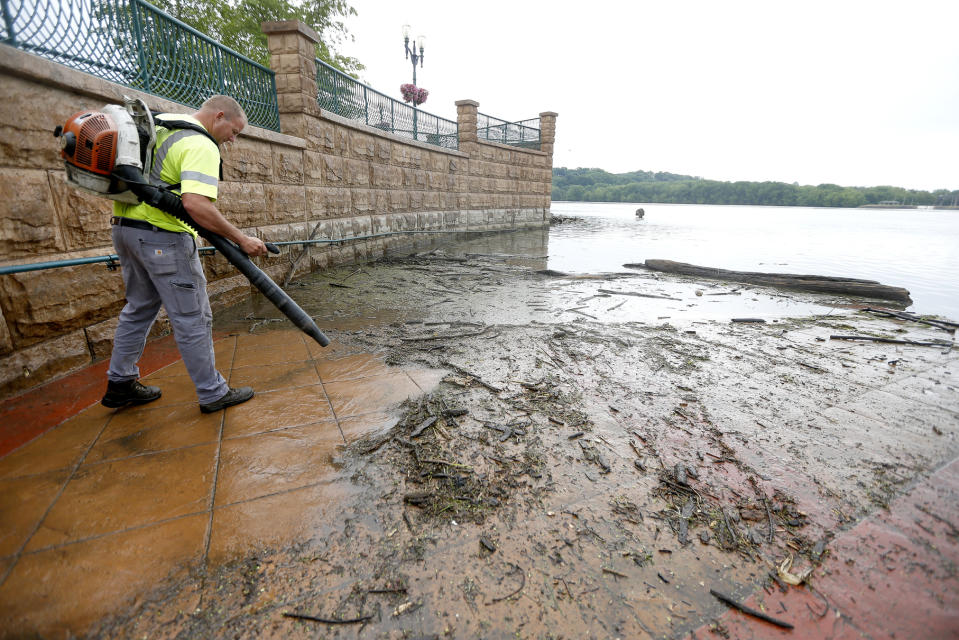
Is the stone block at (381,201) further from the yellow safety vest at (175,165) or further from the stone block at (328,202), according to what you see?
the yellow safety vest at (175,165)

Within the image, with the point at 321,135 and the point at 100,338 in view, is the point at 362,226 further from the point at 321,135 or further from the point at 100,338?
the point at 100,338

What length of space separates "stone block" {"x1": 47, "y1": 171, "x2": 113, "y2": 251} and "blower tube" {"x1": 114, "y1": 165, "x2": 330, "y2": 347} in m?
1.39

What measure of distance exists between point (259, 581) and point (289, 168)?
20.9ft

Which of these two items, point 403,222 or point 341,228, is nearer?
point 341,228

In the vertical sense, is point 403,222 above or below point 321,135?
below

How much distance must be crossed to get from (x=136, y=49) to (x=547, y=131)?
18762 millimetres

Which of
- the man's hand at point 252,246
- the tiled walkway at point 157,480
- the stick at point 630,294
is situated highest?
the man's hand at point 252,246

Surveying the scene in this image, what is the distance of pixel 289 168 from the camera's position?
6574mm

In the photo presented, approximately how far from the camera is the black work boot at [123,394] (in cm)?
265

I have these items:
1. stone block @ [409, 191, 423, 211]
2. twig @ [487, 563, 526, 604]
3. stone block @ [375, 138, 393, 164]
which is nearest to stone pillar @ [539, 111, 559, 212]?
stone block @ [409, 191, 423, 211]

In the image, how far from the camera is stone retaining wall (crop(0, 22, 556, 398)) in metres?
2.85

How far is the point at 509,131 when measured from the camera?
62.2 ft

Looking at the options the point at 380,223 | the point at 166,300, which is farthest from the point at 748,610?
the point at 380,223

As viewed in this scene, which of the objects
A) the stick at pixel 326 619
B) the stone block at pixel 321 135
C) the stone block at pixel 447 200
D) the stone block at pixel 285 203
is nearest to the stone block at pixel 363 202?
the stone block at pixel 321 135
